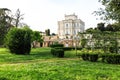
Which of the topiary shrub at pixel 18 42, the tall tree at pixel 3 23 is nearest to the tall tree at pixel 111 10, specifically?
the topiary shrub at pixel 18 42

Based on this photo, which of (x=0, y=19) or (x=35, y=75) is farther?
(x=0, y=19)

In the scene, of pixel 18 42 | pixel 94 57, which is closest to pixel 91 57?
pixel 94 57

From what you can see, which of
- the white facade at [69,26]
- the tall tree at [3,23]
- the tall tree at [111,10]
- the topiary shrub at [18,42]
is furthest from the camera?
the white facade at [69,26]

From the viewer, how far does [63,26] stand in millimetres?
101750

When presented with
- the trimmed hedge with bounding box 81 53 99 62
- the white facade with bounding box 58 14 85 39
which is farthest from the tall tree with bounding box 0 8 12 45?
the white facade with bounding box 58 14 85 39

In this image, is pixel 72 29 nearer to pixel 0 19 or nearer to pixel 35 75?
pixel 0 19

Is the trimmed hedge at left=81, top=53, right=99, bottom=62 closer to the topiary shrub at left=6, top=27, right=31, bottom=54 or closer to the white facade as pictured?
the topiary shrub at left=6, top=27, right=31, bottom=54

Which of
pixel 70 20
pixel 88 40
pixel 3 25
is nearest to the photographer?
pixel 88 40

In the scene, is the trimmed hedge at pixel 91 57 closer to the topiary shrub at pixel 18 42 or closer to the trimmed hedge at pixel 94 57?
the trimmed hedge at pixel 94 57

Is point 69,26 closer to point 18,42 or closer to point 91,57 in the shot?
point 18,42

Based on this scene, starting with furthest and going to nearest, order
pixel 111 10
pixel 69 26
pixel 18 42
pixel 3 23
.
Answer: pixel 69 26 < pixel 3 23 < pixel 18 42 < pixel 111 10

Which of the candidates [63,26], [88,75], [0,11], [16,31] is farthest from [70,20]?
[88,75]

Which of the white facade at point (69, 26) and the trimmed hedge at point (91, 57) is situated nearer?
the trimmed hedge at point (91, 57)

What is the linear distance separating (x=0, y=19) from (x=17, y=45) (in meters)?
13.3
